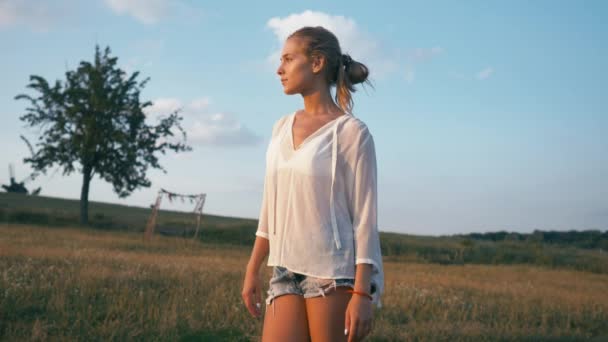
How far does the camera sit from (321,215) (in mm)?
3035

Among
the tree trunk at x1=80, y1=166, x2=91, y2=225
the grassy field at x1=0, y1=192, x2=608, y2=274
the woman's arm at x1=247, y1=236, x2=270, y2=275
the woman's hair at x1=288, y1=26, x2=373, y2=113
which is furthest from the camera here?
the tree trunk at x1=80, y1=166, x2=91, y2=225

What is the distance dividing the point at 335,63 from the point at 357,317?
4.19 ft

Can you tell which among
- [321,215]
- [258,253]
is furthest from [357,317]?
[258,253]

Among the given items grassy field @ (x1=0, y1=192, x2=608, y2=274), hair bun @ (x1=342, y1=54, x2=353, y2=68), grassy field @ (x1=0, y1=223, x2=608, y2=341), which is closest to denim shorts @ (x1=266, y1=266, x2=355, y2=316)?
hair bun @ (x1=342, y1=54, x2=353, y2=68)

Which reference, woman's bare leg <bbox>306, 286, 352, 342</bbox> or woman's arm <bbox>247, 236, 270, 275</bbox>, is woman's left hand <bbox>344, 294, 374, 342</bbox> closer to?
woman's bare leg <bbox>306, 286, 352, 342</bbox>

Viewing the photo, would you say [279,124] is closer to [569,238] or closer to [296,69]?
[296,69]

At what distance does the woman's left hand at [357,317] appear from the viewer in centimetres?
283

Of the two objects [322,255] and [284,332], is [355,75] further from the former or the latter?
[284,332]

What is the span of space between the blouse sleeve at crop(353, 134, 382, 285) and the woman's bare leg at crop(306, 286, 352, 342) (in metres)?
0.20

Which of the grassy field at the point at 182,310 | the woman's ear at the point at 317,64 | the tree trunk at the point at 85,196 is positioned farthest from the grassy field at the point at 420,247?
the woman's ear at the point at 317,64

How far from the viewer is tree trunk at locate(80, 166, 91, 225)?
3988 centimetres

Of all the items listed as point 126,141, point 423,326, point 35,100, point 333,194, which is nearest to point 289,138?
point 333,194

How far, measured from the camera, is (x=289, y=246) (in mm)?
3088

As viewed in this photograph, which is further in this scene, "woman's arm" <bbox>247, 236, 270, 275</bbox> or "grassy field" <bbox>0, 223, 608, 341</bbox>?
"grassy field" <bbox>0, 223, 608, 341</bbox>
